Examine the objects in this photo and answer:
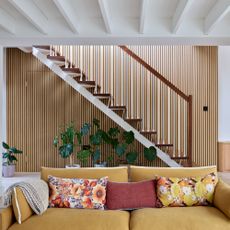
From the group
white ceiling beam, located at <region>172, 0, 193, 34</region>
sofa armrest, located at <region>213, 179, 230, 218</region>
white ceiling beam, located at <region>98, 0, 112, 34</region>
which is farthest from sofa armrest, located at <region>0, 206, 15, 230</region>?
white ceiling beam, located at <region>172, 0, 193, 34</region>

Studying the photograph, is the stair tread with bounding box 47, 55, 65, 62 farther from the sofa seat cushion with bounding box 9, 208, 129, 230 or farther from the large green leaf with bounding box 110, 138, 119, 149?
the sofa seat cushion with bounding box 9, 208, 129, 230

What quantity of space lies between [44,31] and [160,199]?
3.20m

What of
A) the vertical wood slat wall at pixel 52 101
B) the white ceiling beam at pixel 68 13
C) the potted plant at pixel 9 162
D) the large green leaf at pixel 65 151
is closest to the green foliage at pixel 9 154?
the potted plant at pixel 9 162

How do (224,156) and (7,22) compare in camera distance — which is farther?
(224,156)

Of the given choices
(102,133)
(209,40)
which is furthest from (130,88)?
(209,40)

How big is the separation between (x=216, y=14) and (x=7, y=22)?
2951mm

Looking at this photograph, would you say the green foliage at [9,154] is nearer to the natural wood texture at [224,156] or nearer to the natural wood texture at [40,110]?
the natural wood texture at [40,110]

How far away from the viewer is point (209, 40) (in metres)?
5.38

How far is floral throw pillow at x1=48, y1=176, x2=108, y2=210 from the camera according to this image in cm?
340

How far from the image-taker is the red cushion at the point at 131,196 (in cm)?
341

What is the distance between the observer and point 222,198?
325cm

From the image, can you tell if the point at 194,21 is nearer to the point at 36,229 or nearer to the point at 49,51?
the point at 49,51

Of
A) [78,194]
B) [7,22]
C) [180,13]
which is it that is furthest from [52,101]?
[78,194]

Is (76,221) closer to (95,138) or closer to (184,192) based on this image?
(184,192)
